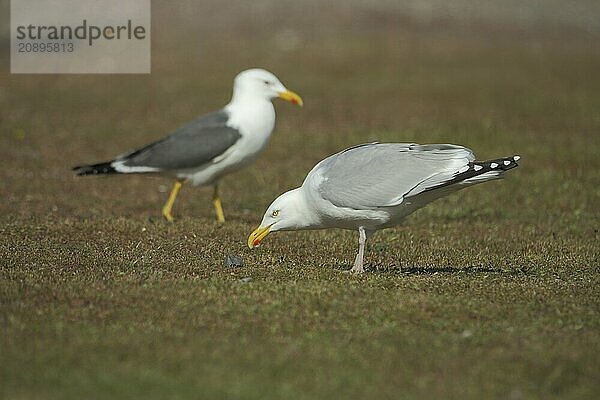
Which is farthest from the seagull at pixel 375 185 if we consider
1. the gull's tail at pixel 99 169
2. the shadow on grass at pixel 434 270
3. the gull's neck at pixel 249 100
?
the gull's tail at pixel 99 169

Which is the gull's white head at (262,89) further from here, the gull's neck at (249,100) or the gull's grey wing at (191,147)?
the gull's grey wing at (191,147)

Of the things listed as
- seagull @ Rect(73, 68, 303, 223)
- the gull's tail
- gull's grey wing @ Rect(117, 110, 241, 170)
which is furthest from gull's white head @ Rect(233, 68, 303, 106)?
the gull's tail

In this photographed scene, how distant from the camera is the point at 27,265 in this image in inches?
324

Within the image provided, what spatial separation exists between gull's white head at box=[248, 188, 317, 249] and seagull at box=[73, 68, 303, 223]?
2.88 meters

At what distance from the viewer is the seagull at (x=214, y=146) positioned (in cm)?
1141

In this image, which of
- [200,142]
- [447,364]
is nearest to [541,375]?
[447,364]

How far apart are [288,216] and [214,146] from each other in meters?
3.15

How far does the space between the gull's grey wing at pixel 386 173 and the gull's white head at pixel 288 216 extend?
24cm

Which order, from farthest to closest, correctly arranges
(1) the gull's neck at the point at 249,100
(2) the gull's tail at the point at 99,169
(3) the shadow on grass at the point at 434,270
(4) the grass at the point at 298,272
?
(1) the gull's neck at the point at 249,100 → (2) the gull's tail at the point at 99,169 → (3) the shadow on grass at the point at 434,270 → (4) the grass at the point at 298,272

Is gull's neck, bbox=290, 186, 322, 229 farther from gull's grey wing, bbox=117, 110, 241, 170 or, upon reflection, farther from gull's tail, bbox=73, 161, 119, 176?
gull's tail, bbox=73, 161, 119, 176

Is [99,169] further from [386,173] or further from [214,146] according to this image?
[386,173]

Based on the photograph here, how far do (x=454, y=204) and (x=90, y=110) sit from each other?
961cm

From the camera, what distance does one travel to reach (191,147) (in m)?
11.5

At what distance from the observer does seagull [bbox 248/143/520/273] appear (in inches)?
307
